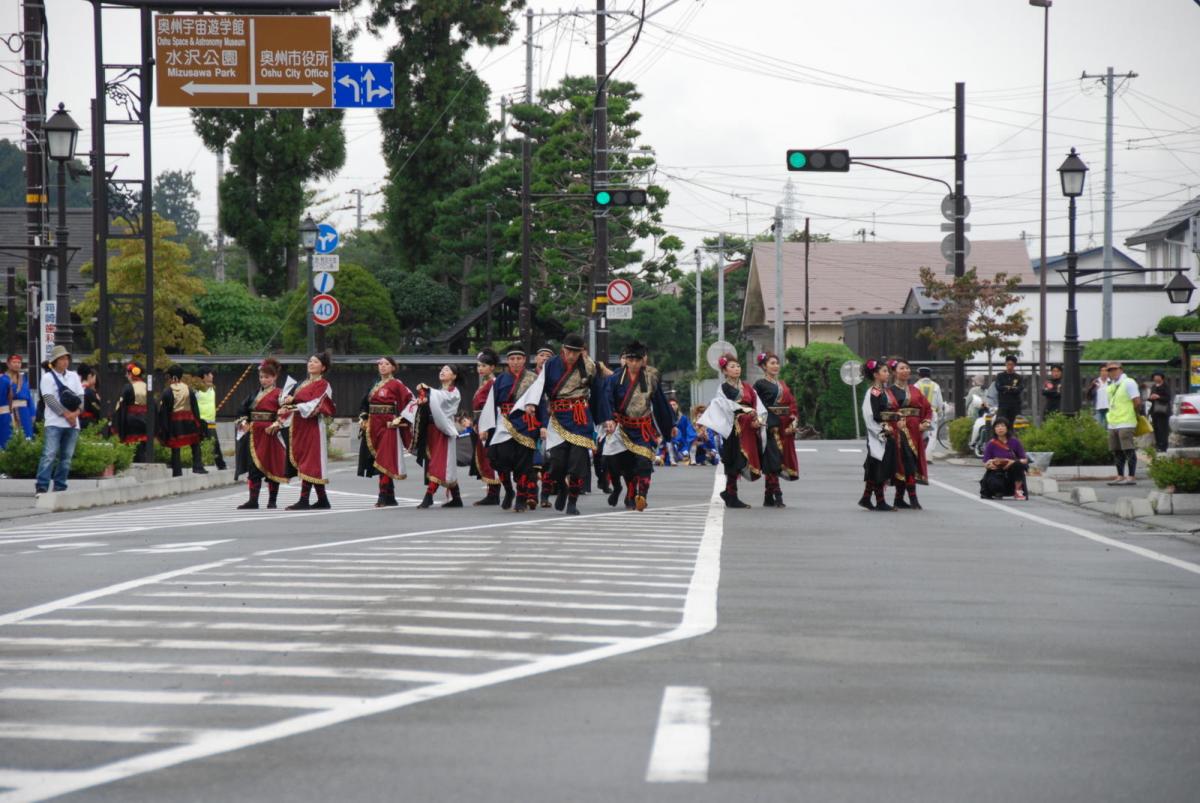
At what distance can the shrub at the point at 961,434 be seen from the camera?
1287 inches

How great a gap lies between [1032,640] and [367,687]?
346cm

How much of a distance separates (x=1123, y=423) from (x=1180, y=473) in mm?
6445

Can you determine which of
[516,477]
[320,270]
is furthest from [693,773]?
[320,270]

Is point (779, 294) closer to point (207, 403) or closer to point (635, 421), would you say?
point (207, 403)

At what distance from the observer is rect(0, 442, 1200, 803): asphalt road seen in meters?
5.15

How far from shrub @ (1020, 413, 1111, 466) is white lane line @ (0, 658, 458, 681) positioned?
65.9 ft

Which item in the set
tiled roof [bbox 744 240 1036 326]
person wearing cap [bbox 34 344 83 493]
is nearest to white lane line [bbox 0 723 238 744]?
person wearing cap [bbox 34 344 83 493]

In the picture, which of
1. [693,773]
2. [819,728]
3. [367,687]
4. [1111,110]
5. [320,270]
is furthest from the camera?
[1111,110]

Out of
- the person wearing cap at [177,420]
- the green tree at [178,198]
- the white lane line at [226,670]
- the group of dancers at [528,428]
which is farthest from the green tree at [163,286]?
the green tree at [178,198]

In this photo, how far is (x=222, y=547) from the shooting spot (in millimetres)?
13023

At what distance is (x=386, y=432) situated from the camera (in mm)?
18891

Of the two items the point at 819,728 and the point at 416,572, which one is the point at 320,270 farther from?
the point at 819,728

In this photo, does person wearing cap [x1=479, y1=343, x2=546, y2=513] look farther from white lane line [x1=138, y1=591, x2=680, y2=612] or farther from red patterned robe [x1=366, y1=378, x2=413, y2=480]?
white lane line [x1=138, y1=591, x2=680, y2=612]

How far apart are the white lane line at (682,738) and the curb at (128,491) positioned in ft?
47.5
